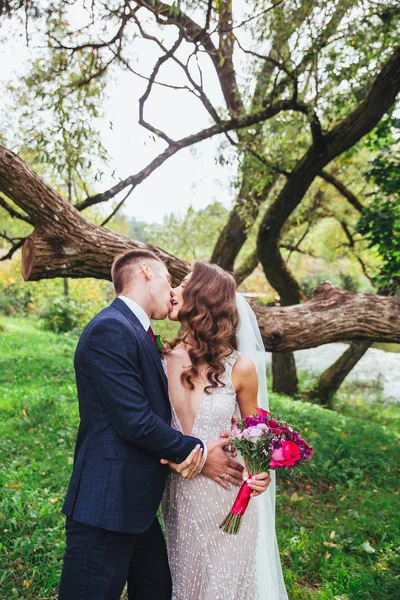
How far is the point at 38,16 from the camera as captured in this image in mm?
5219

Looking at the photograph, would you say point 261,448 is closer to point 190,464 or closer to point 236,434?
point 236,434

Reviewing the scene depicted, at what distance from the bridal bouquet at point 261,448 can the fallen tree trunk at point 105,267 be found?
230cm

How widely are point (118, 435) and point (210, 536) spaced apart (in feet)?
2.63

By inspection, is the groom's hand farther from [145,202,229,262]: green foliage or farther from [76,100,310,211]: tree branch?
[145,202,229,262]: green foliage

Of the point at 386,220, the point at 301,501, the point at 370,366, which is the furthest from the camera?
the point at 370,366

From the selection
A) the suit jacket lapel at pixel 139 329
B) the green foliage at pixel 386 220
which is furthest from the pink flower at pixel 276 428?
the green foliage at pixel 386 220

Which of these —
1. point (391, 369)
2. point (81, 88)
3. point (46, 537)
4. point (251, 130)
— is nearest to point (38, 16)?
point (81, 88)

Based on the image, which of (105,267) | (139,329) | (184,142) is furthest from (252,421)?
(184,142)

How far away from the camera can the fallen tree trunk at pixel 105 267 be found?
395 cm

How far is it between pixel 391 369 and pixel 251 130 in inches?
416

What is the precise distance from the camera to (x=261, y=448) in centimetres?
241

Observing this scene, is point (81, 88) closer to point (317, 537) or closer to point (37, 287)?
point (317, 537)

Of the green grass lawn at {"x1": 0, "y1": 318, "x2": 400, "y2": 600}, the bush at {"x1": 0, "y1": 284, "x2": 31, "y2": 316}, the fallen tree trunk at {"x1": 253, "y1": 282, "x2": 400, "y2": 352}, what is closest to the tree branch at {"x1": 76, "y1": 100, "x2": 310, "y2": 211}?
the fallen tree trunk at {"x1": 253, "y1": 282, "x2": 400, "y2": 352}

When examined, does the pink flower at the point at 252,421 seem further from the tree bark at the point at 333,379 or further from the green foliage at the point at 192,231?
the green foliage at the point at 192,231
